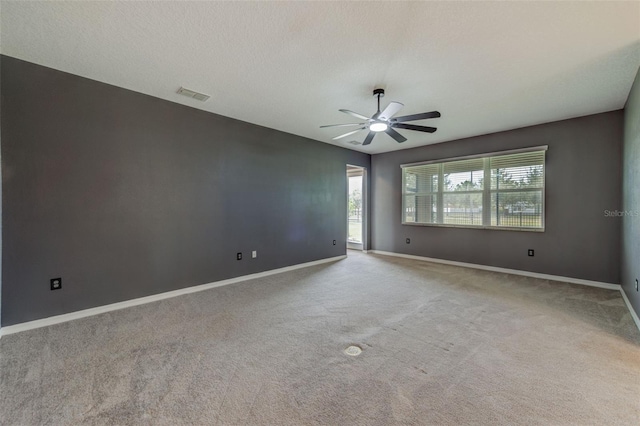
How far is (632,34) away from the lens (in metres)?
2.17

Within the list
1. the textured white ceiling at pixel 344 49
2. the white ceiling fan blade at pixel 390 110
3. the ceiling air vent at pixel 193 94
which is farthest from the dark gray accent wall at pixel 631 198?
the ceiling air vent at pixel 193 94

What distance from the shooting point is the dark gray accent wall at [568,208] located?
3900 mm

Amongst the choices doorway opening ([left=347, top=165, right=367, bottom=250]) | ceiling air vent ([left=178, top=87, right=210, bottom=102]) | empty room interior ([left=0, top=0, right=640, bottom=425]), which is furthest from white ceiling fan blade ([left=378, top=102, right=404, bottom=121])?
doorway opening ([left=347, top=165, right=367, bottom=250])

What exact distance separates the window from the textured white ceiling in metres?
1.28

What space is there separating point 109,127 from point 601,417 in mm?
4859

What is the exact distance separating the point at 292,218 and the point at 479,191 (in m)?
3.63

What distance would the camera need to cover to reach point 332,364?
2045 mm

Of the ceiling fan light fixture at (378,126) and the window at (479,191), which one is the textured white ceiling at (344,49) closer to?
the ceiling fan light fixture at (378,126)

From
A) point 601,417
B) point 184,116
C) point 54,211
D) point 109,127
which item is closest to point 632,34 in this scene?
point 601,417

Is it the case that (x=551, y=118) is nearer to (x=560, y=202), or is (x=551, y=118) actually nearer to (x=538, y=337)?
(x=560, y=202)

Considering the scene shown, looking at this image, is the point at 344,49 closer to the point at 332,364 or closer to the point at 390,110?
the point at 390,110

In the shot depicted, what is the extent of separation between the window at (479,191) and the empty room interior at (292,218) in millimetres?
47

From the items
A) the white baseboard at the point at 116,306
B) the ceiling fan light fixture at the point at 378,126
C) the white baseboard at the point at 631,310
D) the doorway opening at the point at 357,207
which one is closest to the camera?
the white baseboard at the point at 116,306

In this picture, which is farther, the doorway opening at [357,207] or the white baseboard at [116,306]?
the doorway opening at [357,207]
